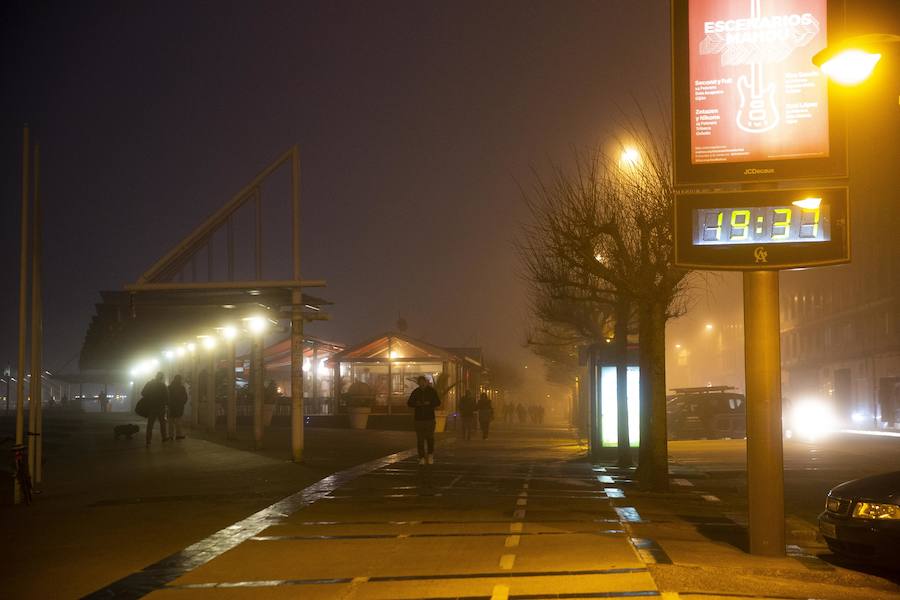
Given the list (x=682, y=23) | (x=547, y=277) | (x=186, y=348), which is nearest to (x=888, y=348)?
(x=186, y=348)

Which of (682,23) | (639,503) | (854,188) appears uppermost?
(854,188)

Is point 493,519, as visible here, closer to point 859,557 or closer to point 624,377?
point 859,557

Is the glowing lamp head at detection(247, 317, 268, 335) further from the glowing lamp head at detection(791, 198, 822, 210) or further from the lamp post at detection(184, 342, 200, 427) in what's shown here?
the glowing lamp head at detection(791, 198, 822, 210)

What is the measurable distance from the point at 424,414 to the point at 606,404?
7.79m

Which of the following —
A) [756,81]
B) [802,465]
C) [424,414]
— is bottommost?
[802,465]

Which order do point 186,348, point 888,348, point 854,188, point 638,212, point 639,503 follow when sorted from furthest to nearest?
point 854,188
point 888,348
point 186,348
point 638,212
point 639,503

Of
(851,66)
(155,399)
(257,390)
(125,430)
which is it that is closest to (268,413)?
(125,430)

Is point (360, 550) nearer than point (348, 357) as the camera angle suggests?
Yes

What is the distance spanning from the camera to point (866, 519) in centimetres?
980

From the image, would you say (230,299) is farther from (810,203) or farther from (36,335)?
(810,203)

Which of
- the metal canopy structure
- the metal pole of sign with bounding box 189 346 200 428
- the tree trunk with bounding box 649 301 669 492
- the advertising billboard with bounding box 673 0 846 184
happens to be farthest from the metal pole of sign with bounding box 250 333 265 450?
the advertising billboard with bounding box 673 0 846 184

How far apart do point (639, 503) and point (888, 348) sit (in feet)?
188

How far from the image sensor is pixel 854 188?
74.2 metres

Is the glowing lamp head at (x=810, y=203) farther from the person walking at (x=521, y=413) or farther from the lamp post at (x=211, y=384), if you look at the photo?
the person walking at (x=521, y=413)
